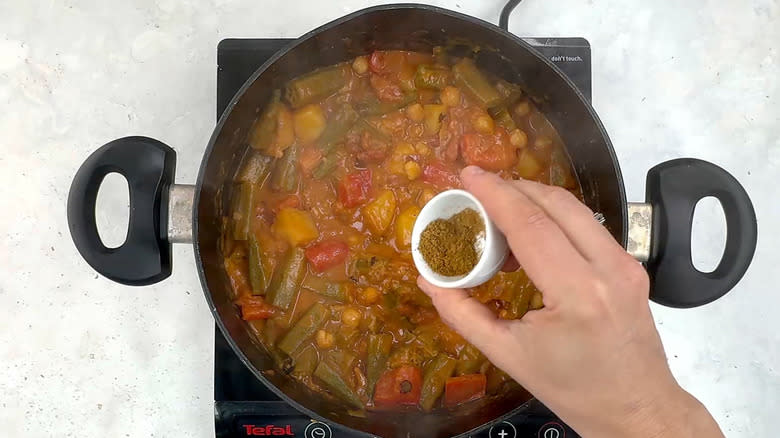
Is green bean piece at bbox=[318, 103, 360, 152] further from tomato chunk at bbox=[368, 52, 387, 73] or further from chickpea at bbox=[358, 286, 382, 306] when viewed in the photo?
chickpea at bbox=[358, 286, 382, 306]

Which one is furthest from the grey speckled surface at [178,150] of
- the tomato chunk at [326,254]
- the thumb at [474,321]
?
the thumb at [474,321]

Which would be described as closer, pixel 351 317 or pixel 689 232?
pixel 689 232

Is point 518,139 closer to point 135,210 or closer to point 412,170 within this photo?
point 412,170

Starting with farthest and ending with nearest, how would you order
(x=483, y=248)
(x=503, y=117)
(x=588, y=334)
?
(x=503, y=117) < (x=483, y=248) < (x=588, y=334)

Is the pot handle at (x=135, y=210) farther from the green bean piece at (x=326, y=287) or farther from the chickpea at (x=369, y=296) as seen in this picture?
the chickpea at (x=369, y=296)

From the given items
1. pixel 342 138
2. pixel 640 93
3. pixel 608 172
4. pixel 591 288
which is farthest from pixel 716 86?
pixel 591 288

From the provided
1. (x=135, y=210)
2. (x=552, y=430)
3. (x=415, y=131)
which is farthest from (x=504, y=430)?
(x=135, y=210)

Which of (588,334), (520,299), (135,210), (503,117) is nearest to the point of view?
(588,334)
